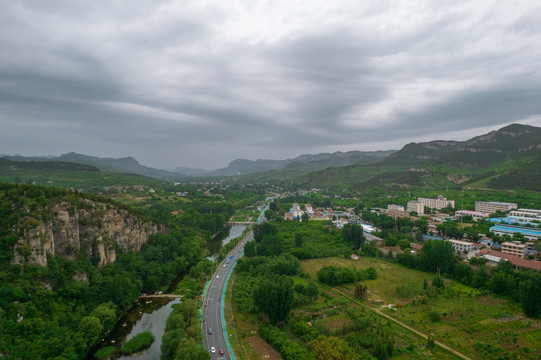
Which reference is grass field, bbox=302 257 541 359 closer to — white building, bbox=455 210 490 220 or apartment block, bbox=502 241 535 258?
apartment block, bbox=502 241 535 258

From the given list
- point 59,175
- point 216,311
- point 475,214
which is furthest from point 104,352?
point 59,175

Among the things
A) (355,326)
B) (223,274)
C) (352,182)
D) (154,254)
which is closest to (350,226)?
(223,274)

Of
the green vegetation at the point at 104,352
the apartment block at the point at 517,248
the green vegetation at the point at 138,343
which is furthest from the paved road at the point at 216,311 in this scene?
the apartment block at the point at 517,248

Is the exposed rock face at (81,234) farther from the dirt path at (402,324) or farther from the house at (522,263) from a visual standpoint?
the house at (522,263)

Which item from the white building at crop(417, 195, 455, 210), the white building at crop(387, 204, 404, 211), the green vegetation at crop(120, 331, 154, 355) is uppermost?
the white building at crop(417, 195, 455, 210)

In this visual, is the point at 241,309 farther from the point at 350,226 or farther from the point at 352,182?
the point at 352,182

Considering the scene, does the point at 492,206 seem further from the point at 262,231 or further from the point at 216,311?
the point at 216,311

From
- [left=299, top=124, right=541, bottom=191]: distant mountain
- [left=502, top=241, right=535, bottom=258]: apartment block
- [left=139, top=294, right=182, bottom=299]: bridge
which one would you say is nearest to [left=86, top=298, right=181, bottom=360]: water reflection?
[left=139, top=294, right=182, bottom=299]: bridge
